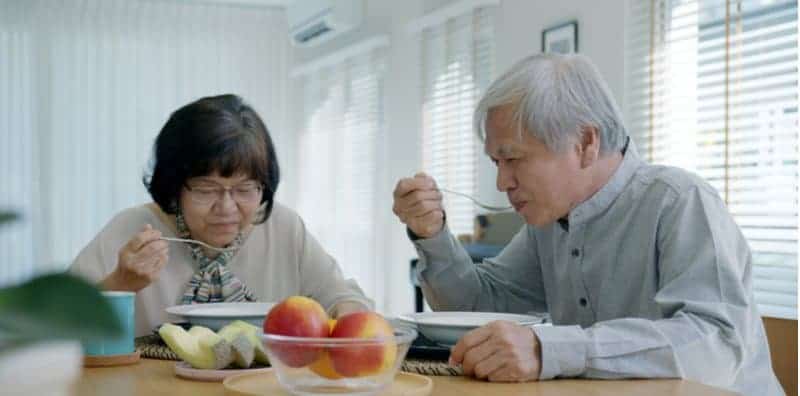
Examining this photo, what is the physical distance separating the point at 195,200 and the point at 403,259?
3775 mm

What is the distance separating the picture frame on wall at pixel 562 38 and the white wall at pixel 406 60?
0.03m

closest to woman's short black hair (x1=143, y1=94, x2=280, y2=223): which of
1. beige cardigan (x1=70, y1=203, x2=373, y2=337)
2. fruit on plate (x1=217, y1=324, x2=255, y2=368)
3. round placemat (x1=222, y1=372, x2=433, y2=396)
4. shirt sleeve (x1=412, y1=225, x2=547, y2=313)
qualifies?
A: beige cardigan (x1=70, y1=203, x2=373, y2=337)

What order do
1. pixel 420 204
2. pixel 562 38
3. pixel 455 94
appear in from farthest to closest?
pixel 455 94 → pixel 562 38 → pixel 420 204

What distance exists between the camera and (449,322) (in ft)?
4.90

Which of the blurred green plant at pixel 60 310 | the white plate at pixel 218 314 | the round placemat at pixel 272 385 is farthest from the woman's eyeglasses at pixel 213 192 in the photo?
the blurred green plant at pixel 60 310

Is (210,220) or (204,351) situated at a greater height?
(210,220)

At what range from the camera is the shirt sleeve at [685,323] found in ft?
4.25

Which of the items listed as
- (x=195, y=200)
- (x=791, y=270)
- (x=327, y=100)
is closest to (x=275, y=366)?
(x=195, y=200)

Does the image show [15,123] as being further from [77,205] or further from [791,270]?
[791,270]

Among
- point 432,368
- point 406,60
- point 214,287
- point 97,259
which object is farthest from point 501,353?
point 406,60

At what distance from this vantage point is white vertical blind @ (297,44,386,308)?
611cm

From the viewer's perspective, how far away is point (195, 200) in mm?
2043

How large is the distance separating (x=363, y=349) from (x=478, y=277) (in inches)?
34.3

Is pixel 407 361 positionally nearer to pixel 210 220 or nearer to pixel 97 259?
pixel 210 220
